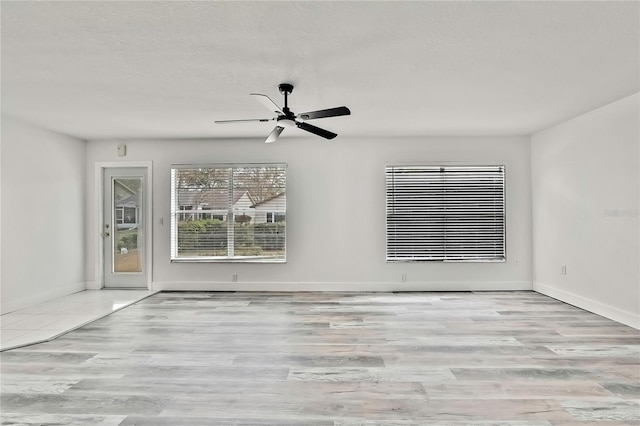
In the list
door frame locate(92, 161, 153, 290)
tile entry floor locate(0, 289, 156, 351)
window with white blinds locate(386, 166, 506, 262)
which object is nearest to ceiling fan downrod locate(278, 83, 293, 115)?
window with white blinds locate(386, 166, 506, 262)

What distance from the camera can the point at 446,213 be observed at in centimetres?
571

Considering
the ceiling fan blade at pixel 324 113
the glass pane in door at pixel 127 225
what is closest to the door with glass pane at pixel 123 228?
the glass pane in door at pixel 127 225

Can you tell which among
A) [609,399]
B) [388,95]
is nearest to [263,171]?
[388,95]

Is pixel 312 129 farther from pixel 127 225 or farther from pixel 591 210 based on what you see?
pixel 127 225

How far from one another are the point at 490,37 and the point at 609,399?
245cm

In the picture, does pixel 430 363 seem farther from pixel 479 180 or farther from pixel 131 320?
pixel 479 180

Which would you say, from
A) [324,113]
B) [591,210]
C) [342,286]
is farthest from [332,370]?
[591,210]

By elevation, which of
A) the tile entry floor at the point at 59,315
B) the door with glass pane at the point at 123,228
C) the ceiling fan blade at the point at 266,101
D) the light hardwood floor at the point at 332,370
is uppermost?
the ceiling fan blade at the point at 266,101

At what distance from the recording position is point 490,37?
2518 mm

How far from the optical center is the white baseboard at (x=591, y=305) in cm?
389

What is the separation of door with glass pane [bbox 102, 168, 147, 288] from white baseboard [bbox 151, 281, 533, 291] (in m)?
0.53

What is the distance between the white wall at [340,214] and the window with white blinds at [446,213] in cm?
14

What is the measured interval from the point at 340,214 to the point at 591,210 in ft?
10.4

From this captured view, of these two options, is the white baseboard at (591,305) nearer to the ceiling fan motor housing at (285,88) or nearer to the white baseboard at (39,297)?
the ceiling fan motor housing at (285,88)
